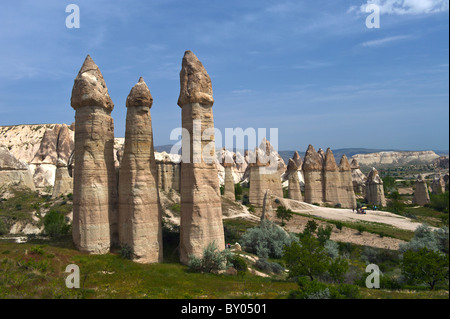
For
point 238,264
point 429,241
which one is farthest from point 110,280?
point 429,241

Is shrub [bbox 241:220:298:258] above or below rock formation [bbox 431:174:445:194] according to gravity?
below

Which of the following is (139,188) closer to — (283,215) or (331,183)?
(283,215)

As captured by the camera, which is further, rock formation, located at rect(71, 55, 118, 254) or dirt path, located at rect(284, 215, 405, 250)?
dirt path, located at rect(284, 215, 405, 250)

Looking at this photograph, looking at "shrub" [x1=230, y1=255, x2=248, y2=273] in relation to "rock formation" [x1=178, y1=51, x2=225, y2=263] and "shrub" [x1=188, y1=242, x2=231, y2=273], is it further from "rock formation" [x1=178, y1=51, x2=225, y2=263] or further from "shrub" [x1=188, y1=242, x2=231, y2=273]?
"shrub" [x1=188, y1=242, x2=231, y2=273]

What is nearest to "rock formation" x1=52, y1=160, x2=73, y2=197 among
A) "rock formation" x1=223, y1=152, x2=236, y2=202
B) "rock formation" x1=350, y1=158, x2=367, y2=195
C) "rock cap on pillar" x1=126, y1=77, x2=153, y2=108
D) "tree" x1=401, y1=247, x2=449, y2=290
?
"rock formation" x1=223, y1=152, x2=236, y2=202

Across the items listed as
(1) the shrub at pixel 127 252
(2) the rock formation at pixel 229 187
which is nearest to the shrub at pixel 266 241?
(1) the shrub at pixel 127 252
